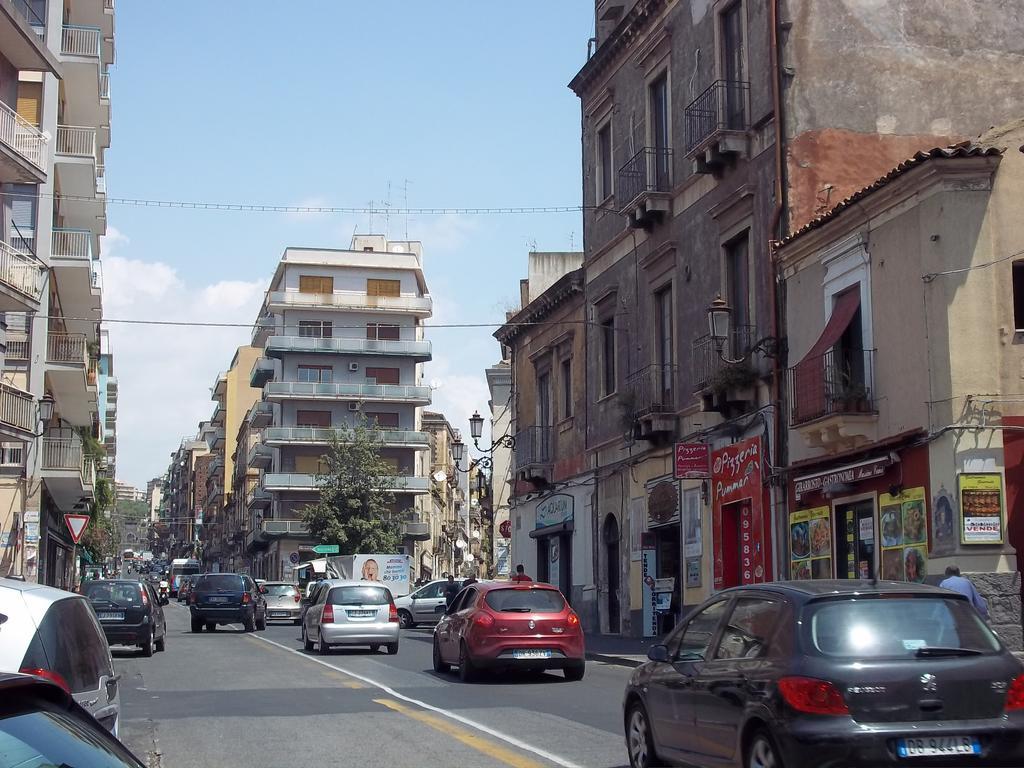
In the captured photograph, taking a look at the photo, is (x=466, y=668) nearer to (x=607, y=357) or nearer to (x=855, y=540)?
(x=855, y=540)

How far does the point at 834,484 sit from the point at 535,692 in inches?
242

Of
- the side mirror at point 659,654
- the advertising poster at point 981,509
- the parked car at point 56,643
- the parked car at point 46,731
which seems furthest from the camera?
the advertising poster at point 981,509

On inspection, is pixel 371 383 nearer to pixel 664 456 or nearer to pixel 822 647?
pixel 664 456

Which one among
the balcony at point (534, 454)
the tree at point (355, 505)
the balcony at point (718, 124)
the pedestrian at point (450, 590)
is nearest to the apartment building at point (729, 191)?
the balcony at point (718, 124)

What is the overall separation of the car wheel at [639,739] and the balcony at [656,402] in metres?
18.1

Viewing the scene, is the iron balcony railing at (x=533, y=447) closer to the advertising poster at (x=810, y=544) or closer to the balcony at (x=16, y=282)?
the balcony at (x=16, y=282)

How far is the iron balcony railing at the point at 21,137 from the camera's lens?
28.8 meters

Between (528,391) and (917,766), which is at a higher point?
(528,391)

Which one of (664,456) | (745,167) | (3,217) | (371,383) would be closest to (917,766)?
(745,167)

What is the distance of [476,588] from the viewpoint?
21359 mm

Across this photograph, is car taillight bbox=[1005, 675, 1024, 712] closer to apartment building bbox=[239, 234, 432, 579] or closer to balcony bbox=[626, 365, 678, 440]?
balcony bbox=[626, 365, 678, 440]

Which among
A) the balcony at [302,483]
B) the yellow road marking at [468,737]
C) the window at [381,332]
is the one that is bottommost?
the yellow road marking at [468,737]

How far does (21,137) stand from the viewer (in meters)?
30.1

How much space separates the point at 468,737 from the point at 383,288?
249 ft
